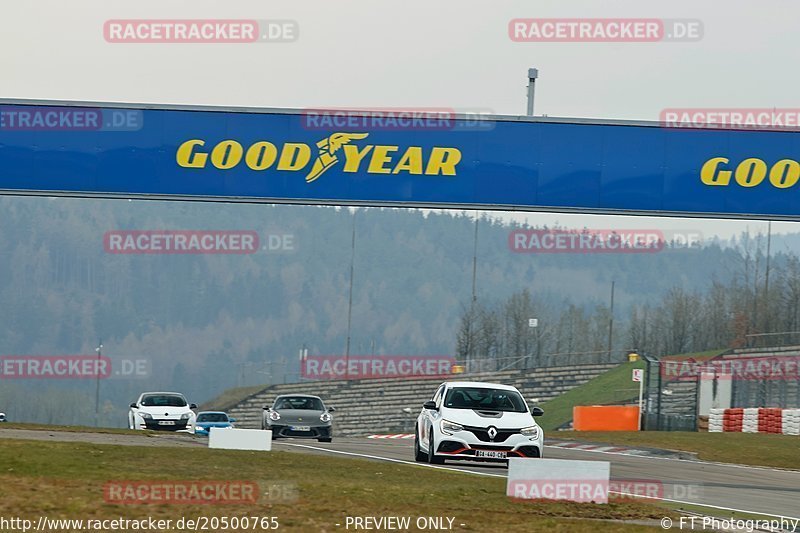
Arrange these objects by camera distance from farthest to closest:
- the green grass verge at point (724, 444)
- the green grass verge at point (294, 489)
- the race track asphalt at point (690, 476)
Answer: the green grass verge at point (724, 444)
the race track asphalt at point (690, 476)
the green grass verge at point (294, 489)

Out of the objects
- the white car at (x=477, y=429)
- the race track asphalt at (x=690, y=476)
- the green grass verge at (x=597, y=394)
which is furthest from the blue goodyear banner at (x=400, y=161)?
the green grass verge at (x=597, y=394)

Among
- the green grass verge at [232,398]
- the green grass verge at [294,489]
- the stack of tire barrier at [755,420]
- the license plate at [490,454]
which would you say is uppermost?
the green grass verge at [294,489]

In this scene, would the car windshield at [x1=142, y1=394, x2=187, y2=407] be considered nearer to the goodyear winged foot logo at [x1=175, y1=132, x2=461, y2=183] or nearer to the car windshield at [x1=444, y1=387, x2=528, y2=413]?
the goodyear winged foot logo at [x1=175, y1=132, x2=461, y2=183]

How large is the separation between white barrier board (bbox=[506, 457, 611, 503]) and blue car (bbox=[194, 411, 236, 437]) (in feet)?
82.4

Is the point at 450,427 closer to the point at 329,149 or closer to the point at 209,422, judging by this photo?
the point at 329,149

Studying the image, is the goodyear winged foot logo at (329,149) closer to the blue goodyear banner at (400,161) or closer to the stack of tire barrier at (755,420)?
the blue goodyear banner at (400,161)

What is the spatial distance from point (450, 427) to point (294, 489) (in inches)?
264

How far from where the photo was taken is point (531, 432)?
20.0 meters

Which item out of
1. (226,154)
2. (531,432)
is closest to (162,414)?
(226,154)

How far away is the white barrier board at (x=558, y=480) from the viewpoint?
1402cm

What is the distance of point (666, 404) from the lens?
52250mm

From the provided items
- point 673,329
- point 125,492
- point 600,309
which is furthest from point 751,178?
point 600,309

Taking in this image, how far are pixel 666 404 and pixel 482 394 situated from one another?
32875 mm

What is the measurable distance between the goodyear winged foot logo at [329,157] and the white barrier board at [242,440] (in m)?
12.8
